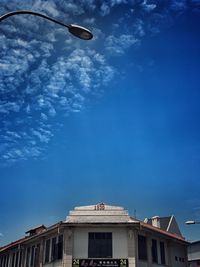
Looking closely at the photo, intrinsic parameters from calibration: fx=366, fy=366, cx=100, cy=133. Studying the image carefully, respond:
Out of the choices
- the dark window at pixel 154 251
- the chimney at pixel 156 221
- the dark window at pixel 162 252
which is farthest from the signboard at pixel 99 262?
the chimney at pixel 156 221

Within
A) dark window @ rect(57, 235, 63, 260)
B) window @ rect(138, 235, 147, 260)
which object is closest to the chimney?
window @ rect(138, 235, 147, 260)

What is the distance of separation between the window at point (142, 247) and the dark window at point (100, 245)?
2221 mm

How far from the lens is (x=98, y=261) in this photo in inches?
937

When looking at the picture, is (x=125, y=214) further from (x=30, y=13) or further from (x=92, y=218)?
(x=30, y=13)

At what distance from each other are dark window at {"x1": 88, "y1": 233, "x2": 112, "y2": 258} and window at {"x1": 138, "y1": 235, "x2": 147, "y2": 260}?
2.22 metres

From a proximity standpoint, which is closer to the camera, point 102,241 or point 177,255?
point 102,241

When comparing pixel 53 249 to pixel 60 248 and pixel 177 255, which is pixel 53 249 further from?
pixel 177 255

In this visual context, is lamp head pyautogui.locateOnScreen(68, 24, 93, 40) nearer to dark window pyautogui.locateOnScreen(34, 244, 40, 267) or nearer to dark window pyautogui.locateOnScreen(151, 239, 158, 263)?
dark window pyautogui.locateOnScreen(151, 239, 158, 263)

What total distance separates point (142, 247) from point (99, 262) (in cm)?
353

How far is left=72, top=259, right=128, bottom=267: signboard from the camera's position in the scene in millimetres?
23734

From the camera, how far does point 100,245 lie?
80.2 ft

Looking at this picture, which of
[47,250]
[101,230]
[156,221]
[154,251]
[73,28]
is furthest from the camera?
[156,221]

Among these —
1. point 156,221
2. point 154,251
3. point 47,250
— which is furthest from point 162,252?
point 47,250

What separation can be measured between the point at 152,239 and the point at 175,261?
4.33 m
